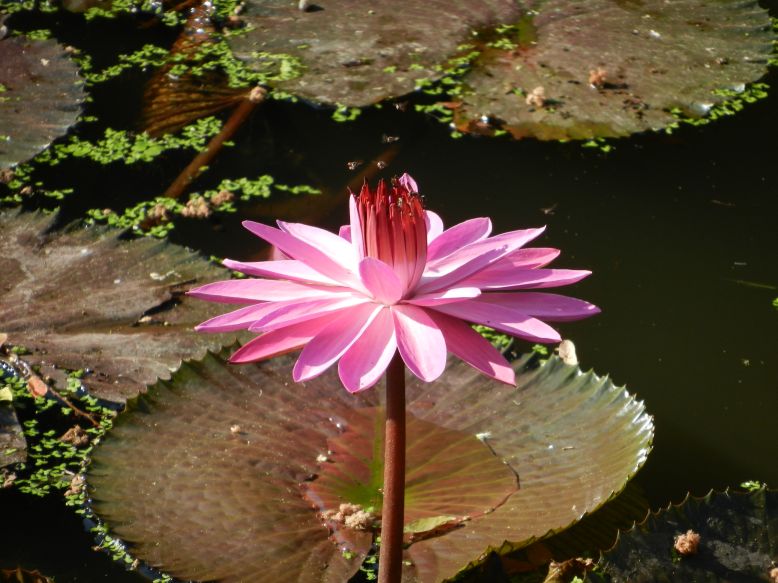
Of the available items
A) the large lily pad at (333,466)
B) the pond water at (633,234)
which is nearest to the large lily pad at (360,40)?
the pond water at (633,234)

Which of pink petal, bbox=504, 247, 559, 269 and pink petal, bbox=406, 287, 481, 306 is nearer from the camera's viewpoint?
pink petal, bbox=406, 287, 481, 306

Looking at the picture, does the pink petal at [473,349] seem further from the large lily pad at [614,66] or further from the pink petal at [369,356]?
the large lily pad at [614,66]

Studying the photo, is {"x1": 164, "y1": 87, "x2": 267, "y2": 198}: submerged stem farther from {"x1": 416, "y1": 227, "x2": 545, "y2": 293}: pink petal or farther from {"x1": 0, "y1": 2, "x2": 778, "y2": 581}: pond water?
{"x1": 416, "y1": 227, "x2": 545, "y2": 293}: pink petal

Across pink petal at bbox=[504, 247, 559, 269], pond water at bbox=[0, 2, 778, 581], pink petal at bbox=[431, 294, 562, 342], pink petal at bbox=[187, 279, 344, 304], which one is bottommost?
pond water at bbox=[0, 2, 778, 581]

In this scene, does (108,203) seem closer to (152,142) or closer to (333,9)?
(152,142)

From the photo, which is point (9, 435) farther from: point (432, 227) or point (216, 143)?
point (216, 143)

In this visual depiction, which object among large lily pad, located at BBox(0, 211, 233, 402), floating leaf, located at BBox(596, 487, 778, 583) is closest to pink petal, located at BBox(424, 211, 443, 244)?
floating leaf, located at BBox(596, 487, 778, 583)
